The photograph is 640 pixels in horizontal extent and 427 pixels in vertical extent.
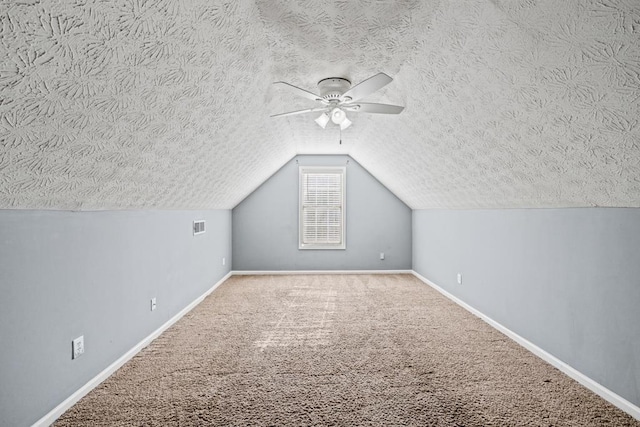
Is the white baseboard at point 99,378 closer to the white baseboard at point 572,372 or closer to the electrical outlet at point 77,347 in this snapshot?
the electrical outlet at point 77,347

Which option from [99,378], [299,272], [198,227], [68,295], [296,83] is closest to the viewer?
[68,295]

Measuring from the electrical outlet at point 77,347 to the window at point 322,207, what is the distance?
413 cm

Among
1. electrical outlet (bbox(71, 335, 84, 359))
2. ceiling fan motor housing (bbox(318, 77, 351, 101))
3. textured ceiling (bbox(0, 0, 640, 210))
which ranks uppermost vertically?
ceiling fan motor housing (bbox(318, 77, 351, 101))

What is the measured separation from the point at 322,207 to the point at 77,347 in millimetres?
4408

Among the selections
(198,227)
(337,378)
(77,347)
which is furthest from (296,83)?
(198,227)

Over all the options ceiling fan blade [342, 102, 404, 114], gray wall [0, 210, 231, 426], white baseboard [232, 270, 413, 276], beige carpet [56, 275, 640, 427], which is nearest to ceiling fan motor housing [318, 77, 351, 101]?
ceiling fan blade [342, 102, 404, 114]

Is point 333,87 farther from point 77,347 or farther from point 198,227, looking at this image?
point 198,227

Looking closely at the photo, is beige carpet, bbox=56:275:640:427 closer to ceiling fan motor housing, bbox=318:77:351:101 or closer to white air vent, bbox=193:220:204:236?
white air vent, bbox=193:220:204:236

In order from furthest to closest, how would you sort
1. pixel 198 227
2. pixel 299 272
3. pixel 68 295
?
pixel 299 272 < pixel 198 227 < pixel 68 295

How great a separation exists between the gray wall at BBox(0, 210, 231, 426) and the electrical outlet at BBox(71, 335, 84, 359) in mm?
30

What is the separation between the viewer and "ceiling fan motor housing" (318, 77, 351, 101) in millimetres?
2439

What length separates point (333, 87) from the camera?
8.06 feet

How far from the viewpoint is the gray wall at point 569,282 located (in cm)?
194

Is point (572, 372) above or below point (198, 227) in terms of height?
below
